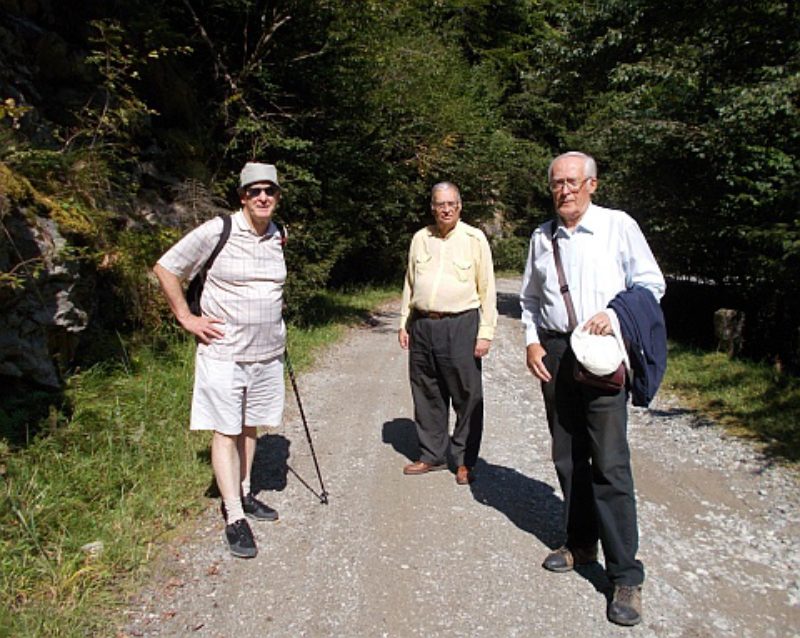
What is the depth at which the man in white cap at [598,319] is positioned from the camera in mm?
3270

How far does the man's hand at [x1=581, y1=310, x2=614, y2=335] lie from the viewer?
3153mm

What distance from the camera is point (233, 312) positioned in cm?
383

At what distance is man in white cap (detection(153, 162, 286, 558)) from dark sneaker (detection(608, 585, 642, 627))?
1908 mm

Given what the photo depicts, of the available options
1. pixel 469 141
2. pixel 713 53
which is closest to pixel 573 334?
pixel 713 53

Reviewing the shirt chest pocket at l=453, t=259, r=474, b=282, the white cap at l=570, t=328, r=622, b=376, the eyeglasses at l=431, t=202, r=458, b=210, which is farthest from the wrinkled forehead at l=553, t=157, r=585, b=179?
the shirt chest pocket at l=453, t=259, r=474, b=282

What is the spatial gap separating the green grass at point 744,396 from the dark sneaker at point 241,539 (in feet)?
14.2

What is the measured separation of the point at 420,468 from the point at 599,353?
89.1 inches

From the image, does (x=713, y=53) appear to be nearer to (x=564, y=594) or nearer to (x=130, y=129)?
(x=130, y=129)

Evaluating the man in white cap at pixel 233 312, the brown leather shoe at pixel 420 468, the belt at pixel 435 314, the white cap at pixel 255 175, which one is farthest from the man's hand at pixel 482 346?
the white cap at pixel 255 175

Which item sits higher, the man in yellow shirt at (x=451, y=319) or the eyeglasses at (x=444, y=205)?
the eyeglasses at (x=444, y=205)

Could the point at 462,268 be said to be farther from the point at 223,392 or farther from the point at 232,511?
the point at 232,511

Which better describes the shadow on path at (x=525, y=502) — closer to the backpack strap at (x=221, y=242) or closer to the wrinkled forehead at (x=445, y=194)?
the wrinkled forehead at (x=445, y=194)

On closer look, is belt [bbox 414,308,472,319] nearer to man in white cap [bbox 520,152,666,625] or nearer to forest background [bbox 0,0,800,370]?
man in white cap [bbox 520,152,666,625]

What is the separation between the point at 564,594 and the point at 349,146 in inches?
325
